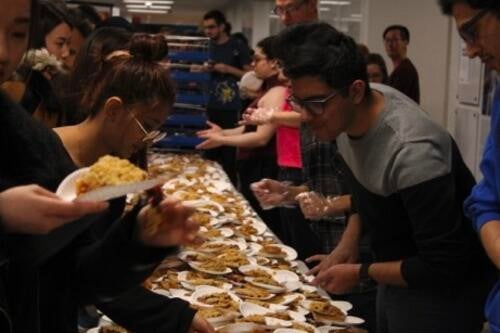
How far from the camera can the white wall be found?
21.1 ft

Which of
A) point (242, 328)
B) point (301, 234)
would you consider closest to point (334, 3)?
point (301, 234)

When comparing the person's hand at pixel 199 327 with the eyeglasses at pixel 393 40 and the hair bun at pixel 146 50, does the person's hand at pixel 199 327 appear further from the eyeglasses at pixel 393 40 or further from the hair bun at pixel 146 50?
the eyeglasses at pixel 393 40

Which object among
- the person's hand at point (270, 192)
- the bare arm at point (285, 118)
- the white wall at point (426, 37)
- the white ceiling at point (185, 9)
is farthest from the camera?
the white ceiling at point (185, 9)

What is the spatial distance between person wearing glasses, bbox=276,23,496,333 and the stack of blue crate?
401cm

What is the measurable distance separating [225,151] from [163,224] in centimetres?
519

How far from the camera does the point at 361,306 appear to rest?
8.16 feet

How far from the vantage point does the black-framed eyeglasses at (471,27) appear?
145cm

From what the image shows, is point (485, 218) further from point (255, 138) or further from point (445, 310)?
point (255, 138)

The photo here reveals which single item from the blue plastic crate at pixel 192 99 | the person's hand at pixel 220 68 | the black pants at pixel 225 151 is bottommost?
the black pants at pixel 225 151

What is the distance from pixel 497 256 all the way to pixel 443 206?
27 cm

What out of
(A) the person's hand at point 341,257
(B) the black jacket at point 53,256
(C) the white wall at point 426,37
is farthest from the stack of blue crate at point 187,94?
(B) the black jacket at point 53,256

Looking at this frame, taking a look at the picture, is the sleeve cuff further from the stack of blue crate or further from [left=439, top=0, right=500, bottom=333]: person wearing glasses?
the stack of blue crate

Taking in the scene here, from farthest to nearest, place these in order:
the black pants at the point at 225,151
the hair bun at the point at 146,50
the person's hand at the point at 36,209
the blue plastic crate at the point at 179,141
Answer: the black pants at the point at 225,151 < the blue plastic crate at the point at 179,141 < the hair bun at the point at 146,50 < the person's hand at the point at 36,209

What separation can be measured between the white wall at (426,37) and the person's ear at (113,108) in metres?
4.95
